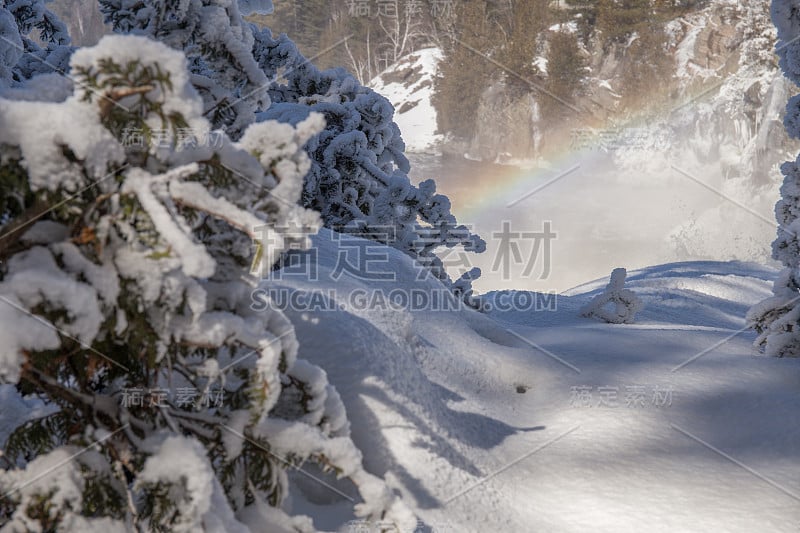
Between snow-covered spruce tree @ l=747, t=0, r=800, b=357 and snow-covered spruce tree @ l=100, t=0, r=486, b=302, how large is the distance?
342 cm

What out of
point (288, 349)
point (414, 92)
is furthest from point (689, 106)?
point (288, 349)

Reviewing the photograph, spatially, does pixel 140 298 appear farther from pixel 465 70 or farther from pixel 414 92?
pixel 414 92

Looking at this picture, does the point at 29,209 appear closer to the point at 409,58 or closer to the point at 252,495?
the point at 252,495

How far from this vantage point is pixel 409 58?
4484cm

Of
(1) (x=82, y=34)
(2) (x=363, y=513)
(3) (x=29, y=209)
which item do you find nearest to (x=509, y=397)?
(2) (x=363, y=513)

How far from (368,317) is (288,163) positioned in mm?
1972

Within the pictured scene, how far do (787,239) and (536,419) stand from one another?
3.39m

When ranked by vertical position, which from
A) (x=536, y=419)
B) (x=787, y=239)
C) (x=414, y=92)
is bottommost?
(x=536, y=419)

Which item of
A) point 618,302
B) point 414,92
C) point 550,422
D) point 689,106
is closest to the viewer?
point 550,422

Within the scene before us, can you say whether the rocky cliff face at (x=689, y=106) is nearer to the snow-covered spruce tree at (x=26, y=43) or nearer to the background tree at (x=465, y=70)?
the background tree at (x=465, y=70)

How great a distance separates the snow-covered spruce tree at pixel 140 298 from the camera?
4.82ft

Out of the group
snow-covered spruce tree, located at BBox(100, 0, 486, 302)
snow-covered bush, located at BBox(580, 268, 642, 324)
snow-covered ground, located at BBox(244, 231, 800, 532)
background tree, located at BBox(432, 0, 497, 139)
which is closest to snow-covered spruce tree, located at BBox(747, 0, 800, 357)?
snow-covered ground, located at BBox(244, 231, 800, 532)

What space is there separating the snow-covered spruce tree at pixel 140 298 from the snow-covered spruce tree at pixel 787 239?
15.1 feet

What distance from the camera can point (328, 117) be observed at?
8734 millimetres
